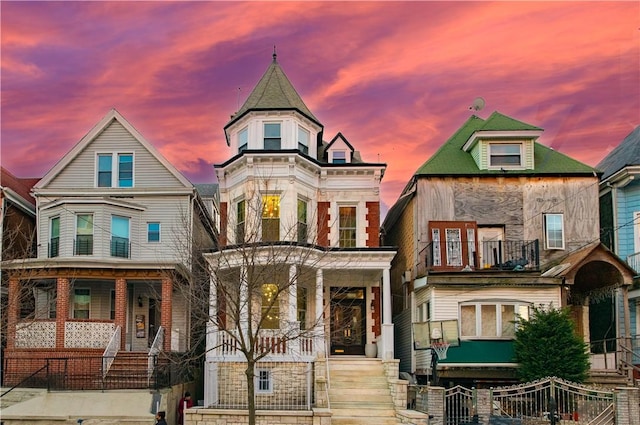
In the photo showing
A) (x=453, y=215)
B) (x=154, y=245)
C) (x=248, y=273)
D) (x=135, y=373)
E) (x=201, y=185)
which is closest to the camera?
(x=248, y=273)

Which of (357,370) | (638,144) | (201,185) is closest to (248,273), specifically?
Answer: (357,370)

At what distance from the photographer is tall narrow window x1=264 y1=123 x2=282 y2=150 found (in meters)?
29.0

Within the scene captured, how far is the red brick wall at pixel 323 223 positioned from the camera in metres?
28.9

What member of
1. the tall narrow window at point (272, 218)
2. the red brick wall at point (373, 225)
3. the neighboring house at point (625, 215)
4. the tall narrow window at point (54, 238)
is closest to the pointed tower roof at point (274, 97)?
the tall narrow window at point (272, 218)

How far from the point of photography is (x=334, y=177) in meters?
29.9

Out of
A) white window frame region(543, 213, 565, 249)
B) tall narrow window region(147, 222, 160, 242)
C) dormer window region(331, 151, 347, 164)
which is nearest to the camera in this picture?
white window frame region(543, 213, 565, 249)

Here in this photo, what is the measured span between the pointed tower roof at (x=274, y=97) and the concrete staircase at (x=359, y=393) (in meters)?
10.0

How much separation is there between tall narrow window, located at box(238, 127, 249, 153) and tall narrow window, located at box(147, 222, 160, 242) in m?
4.94

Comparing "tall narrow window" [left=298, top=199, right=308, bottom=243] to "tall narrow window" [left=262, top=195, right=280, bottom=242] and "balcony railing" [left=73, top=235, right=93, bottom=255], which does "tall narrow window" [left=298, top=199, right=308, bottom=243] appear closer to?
"tall narrow window" [left=262, top=195, right=280, bottom=242]

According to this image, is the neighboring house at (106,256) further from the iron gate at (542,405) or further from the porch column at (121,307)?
the iron gate at (542,405)

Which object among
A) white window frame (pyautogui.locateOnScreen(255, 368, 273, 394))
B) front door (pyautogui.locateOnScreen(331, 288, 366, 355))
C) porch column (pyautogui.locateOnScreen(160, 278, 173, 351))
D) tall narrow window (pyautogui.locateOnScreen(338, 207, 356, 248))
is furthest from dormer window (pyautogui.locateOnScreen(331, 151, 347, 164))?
white window frame (pyautogui.locateOnScreen(255, 368, 273, 394))

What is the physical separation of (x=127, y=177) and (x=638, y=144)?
68.8ft

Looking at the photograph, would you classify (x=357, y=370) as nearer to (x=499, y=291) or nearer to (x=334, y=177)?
(x=499, y=291)

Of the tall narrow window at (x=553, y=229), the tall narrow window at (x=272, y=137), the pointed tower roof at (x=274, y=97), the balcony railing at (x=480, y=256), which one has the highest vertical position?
the pointed tower roof at (x=274, y=97)
